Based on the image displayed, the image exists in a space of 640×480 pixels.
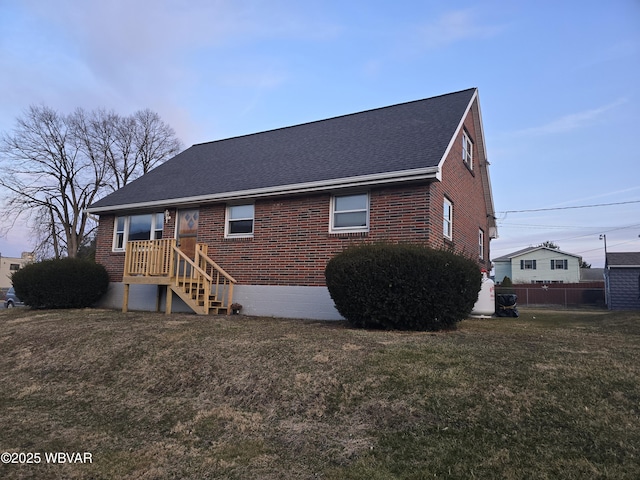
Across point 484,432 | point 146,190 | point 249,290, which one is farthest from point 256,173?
point 484,432

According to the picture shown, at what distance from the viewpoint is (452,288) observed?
8148 millimetres

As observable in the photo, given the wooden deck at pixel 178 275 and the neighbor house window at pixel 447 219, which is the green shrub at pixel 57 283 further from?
the neighbor house window at pixel 447 219

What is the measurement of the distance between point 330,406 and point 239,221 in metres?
8.67

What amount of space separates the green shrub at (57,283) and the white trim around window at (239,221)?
209 inches

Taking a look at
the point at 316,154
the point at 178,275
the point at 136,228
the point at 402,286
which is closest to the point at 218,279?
the point at 178,275

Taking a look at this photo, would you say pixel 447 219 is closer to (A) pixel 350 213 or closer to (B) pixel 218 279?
(A) pixel 350 213

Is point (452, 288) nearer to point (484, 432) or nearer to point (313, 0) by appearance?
point (484, 432)

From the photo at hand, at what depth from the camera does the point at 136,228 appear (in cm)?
1509

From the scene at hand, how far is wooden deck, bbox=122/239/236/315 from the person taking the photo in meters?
11.3

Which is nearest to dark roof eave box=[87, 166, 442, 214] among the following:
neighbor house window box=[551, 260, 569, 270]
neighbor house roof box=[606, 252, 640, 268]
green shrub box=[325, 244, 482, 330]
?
green shrub box=[325, 244, 482, 330]

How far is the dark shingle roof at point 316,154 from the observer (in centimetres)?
1080

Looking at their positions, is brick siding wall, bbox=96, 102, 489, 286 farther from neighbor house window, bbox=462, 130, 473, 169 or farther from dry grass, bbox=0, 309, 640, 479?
dry grass, bbox=0, 309, 640, 479

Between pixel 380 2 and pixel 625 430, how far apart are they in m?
10.6

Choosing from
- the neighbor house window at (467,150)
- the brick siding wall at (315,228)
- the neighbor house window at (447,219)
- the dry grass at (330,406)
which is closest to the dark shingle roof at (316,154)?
the brick siding wall at (315,228)
